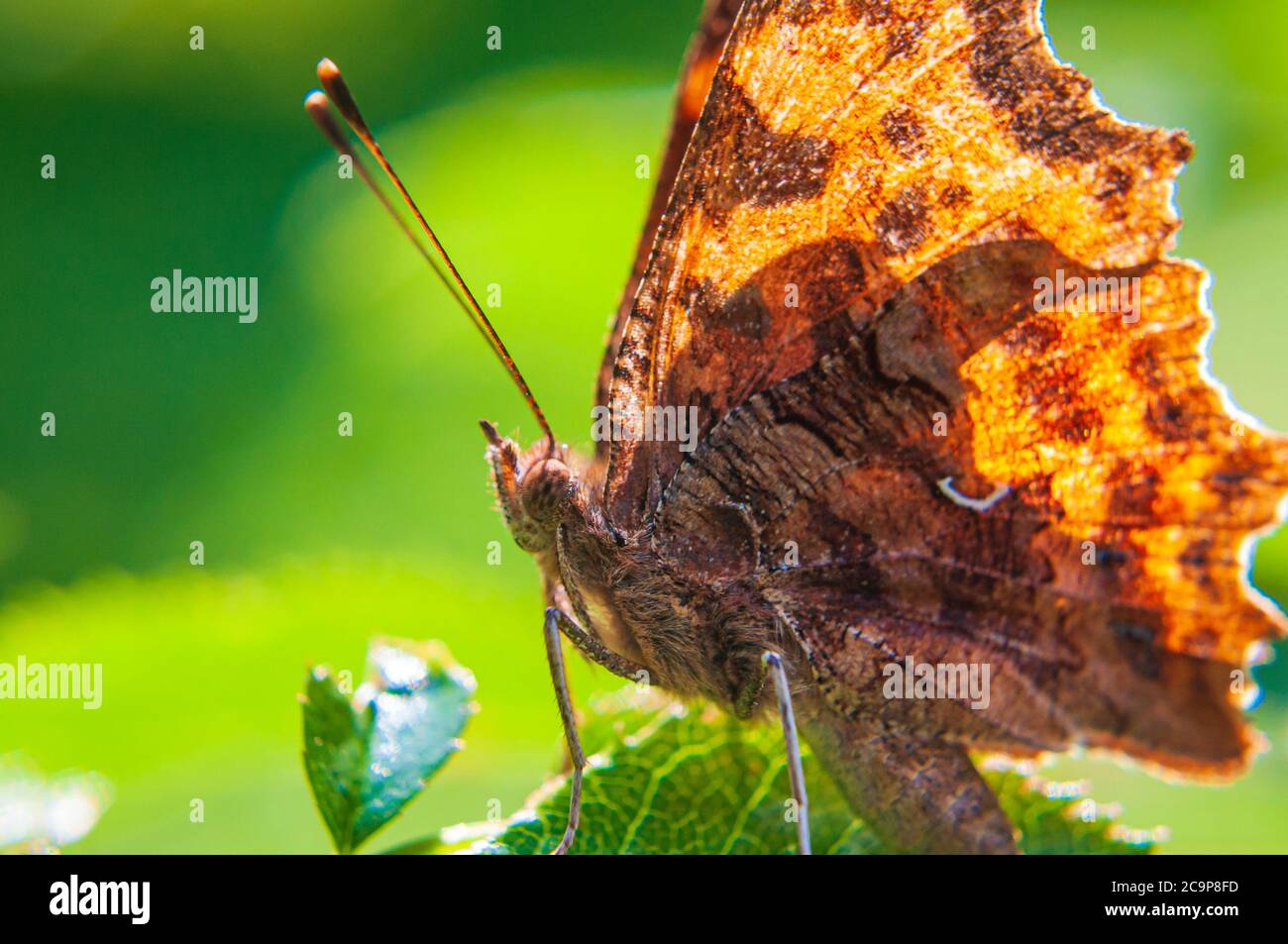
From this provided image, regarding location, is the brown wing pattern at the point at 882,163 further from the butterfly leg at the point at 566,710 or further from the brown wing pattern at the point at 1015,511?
the butterfly leg at the point at 566,710

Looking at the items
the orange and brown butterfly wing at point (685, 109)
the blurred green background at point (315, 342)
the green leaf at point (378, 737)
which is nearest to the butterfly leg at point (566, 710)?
the green leaf at point (378, 737)

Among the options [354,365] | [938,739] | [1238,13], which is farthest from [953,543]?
[1238,13]

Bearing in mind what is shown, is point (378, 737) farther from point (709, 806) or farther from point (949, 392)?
point (949, 392)

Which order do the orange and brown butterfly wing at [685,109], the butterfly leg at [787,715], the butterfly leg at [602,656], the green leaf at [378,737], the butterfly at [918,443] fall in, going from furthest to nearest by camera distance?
the orange and brown butterfly wing at [685,109]
the butterfly leg at [602,656]
the butterfly at [918,443]
the butterfly leg at [787,715]
the green leaf at [378,737]

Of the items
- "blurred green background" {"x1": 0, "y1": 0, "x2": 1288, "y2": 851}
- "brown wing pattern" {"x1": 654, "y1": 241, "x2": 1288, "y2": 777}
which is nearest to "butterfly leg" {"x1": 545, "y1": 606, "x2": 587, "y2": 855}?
"brown wing pattern" {"x1": 654, "y1": 241, "x2": 1288, "y2": 777}

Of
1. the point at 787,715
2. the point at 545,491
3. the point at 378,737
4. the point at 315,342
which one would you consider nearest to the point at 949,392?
the point at 787,715

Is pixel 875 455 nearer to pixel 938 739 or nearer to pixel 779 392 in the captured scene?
pixel 779 392
